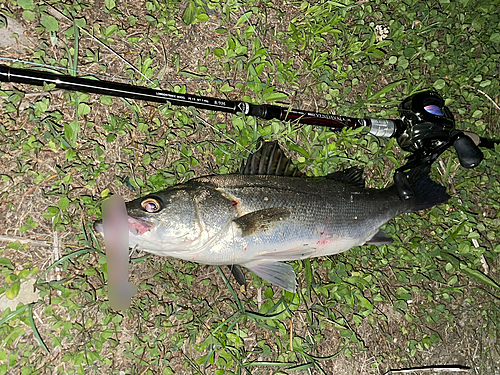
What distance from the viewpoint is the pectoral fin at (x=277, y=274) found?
2.97 m

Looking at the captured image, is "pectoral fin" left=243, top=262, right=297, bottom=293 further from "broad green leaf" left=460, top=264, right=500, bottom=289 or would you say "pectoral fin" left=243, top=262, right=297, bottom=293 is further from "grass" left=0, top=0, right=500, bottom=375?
"broad green leaf" left=460, top=264, right=500, bottom=289

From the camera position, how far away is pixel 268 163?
9.87 ft

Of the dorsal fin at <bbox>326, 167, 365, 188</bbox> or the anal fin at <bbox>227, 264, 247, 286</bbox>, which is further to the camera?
the dorsal fin at <bbox>326, 167, 365, 188</bbox>

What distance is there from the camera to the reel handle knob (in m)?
3.19

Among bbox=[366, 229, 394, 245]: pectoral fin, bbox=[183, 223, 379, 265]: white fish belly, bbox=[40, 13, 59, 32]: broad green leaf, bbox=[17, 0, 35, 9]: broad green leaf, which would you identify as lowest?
bbox=[366, 229, 394, 245]: pectoral fin

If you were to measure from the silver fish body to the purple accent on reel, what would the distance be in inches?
37.0

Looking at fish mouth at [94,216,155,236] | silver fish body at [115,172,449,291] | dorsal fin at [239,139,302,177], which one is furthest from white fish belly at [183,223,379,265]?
dorsal fin at [239,139,302,177]

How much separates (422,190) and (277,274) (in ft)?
Answer: 5.44

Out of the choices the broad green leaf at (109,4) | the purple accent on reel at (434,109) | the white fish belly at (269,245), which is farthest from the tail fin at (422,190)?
the broad green leaf at (109,4)

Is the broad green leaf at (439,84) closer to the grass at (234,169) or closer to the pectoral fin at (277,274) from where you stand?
the grass at (234,169)

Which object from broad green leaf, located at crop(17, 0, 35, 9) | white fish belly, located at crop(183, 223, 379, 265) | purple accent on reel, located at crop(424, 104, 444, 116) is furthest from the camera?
purple accent on reel, located at crop(424, 104, 444, 116)

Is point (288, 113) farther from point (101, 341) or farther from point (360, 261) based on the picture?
point (101, 341)

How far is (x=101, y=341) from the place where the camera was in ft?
9.35

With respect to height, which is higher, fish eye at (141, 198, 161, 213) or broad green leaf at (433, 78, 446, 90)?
broad green leaf at (433, 78, 446, 90)
